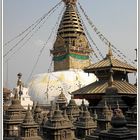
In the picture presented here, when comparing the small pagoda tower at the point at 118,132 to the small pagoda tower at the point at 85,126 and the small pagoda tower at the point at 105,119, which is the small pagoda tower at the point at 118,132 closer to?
the small pagoda tower at the point at 105,119

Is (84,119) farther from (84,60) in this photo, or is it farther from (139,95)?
(84,60)

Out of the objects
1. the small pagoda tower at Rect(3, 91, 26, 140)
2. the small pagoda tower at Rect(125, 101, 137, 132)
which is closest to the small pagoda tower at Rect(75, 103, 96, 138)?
the small pagoda tower at Rect(3, 91, 26, 140)

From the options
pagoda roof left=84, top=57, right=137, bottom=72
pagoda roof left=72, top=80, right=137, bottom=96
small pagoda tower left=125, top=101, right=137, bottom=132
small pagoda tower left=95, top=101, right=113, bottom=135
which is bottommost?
small pagoda tower left=95, top=101, right=113, bottom=135

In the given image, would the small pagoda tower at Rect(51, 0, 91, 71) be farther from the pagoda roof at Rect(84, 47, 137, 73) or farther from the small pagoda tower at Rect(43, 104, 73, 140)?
the small pagoda tower at Rect(43, 104, 73, 140)

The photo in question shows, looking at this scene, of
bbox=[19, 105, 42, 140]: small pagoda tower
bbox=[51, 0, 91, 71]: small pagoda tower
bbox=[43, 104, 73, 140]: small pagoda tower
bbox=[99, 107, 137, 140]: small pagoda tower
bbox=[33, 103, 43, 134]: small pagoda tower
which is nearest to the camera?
bbox=[99, 107, 137, 140]: small pagoda tower

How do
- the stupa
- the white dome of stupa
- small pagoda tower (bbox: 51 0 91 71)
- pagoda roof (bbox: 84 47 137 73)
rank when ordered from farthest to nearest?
small pagoda tower (bbox: 51 0 91 71), the stupa, the white dome of stupa, pagoda roof (bbox: 84 47 137 73)

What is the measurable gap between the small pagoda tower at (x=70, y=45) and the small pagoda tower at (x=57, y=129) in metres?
10.3

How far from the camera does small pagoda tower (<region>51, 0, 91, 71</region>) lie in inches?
671

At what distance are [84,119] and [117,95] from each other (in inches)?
49.9

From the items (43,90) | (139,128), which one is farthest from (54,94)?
(139,128)

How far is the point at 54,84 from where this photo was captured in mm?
15625

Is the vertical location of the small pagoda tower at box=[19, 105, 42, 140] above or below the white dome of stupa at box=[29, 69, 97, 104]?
below

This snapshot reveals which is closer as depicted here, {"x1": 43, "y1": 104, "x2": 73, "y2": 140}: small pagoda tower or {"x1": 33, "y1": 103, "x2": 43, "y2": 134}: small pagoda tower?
{"x1": 43, "y1": 104, "x2": 73, "y2": 140}: small pagoda tower

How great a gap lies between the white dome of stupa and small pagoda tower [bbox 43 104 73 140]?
27.4 ft
